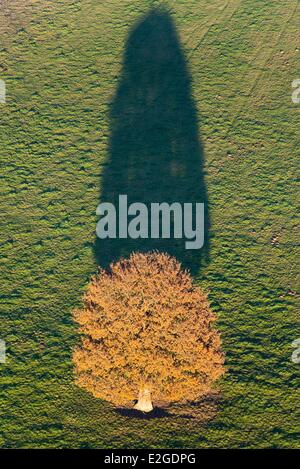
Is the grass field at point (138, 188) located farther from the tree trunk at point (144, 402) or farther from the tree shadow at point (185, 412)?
the tree trunk at point (144, 402)
